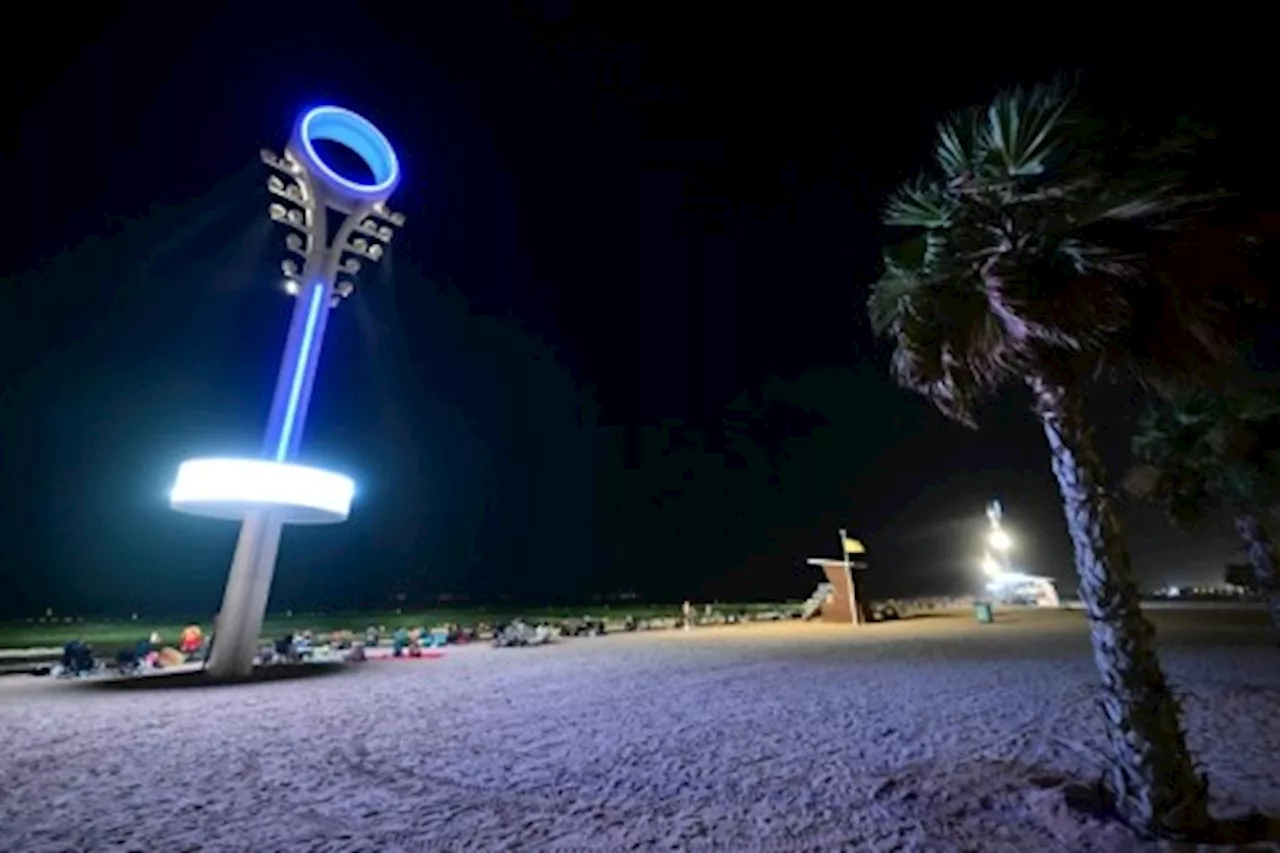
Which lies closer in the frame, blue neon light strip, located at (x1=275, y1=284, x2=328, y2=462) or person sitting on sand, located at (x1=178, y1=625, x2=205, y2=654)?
blue neon light strip, located at (x1=275, y1=284, x2=328, y2=462)

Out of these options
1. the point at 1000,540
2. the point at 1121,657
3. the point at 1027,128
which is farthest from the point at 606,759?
the point at 1000,540

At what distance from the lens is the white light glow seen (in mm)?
56875

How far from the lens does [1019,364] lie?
623 centimetres

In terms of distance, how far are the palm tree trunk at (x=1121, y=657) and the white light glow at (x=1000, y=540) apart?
5816 centimetres

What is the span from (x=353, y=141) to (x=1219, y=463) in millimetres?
27509

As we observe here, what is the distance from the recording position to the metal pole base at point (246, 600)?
1667 centimetres

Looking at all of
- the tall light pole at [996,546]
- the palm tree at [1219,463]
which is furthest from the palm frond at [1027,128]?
the tall light pole at [996,546]

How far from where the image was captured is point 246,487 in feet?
56.1

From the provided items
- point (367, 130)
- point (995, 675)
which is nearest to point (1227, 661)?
point (995, 675)

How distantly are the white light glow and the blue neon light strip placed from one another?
57508 mm

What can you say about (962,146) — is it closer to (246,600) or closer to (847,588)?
(246,600)

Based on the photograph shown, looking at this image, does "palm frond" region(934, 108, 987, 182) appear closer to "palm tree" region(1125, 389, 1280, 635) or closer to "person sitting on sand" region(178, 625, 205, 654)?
"palm tree" region(1125, 389, 1280, 635)

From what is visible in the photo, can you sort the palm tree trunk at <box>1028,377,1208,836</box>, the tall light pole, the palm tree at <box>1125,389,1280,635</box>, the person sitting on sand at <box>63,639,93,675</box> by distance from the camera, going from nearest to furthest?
the palm tree trunk at <box>1028,377,1208,836</box>
the palm tree at <box>1125,389,1280,635</box>
the person sitting on sand at <box>63,639,93,675</box>
the tall light pole

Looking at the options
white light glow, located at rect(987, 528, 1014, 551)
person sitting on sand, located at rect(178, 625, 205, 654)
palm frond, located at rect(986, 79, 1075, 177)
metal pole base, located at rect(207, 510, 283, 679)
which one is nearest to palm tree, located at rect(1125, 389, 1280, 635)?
palm frond, located at rect(986, 79, 1075, 177)
